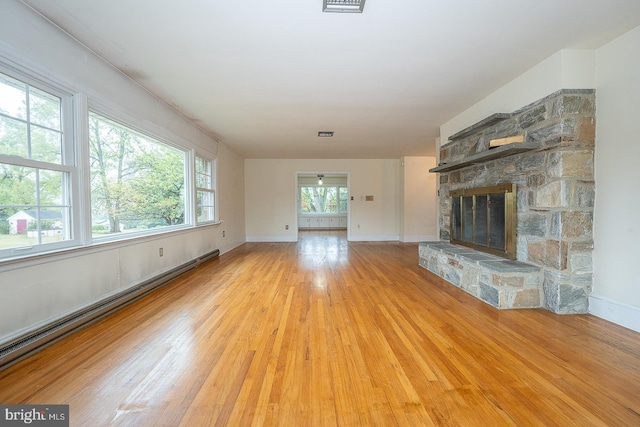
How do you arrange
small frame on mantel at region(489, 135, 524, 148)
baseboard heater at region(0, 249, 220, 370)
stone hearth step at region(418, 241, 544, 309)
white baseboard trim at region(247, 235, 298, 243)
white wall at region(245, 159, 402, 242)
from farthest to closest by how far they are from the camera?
white baseboard trim at region(247, 235, 298, 243)
white wall at region(245, 159, 402, 242)
small frame on mantel at region(489, 135, 524, 148)
stone hearth step at region(418, 241, 544, 309)
baseboard heater at region(0, 249, 220, 370)

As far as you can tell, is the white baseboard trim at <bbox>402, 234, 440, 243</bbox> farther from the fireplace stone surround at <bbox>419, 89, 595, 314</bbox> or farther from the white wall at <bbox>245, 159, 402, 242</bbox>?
the fireplace stone surround at <bbox>419, 89, 595, 314</bbox>

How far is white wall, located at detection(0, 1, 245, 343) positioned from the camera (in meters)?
1.64

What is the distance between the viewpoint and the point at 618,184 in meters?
2.10

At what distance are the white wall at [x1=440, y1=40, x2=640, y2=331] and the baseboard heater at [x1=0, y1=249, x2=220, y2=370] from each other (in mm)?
4479

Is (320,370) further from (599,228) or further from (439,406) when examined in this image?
(599,228)

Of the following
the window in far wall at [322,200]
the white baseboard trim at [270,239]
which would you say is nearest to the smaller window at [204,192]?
the white baseboard trim at [270,239]

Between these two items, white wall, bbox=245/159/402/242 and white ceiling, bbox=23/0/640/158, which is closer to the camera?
white ceiling, bbox=23/0/640/158

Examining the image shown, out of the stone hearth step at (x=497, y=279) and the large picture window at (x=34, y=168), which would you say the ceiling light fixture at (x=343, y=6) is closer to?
the large picture window at (x=34, y=168)

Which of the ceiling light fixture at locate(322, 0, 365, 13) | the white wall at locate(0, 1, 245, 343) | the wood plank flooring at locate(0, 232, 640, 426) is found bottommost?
the wood plank flooring at locate(0, 232, 640, 426)

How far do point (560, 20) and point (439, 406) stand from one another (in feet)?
9.11

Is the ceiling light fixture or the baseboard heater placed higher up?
the ceiling light fixture

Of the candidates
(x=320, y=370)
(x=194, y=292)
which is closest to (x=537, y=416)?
(x=320, y=370)

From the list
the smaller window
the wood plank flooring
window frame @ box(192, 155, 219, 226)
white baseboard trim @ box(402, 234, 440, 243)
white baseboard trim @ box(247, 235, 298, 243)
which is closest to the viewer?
the wood plank flooring

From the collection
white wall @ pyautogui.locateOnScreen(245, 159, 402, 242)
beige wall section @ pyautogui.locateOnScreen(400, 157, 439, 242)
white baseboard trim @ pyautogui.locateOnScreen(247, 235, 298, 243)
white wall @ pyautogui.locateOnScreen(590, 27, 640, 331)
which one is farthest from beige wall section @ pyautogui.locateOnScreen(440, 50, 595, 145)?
white baseboard trim @ pyautogui.locateOnScreen(247, 235, 298, 243)
